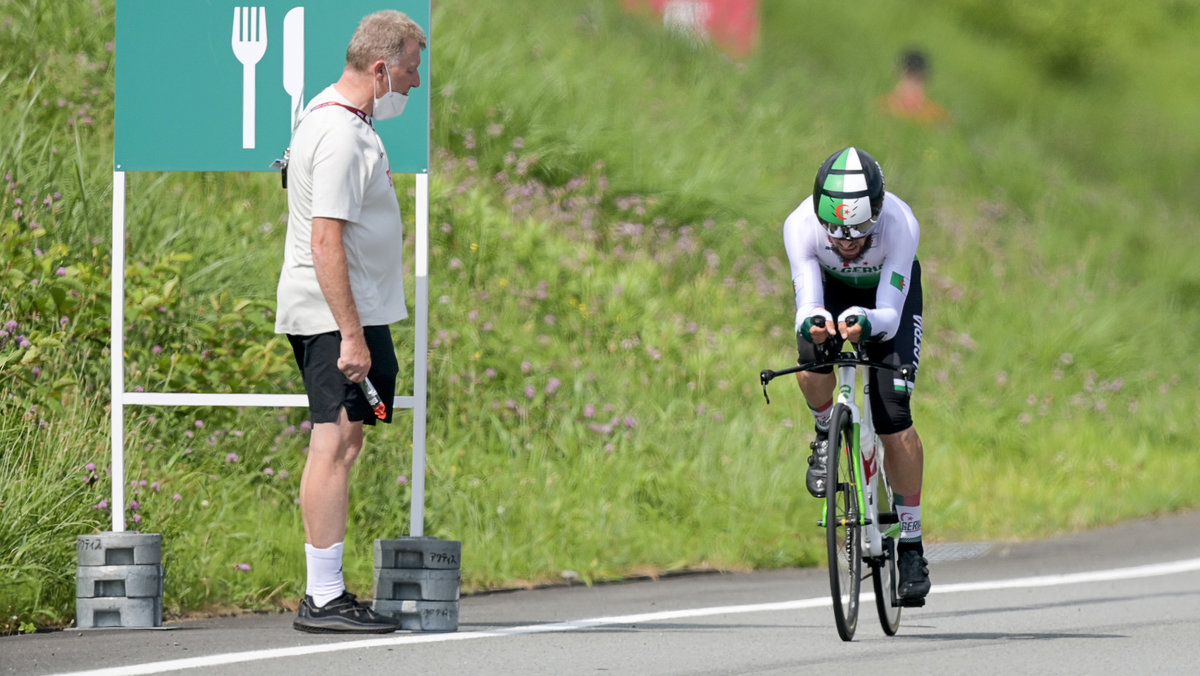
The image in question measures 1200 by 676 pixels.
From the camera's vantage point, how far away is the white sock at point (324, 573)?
6.21m

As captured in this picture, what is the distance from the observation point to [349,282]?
6062mm

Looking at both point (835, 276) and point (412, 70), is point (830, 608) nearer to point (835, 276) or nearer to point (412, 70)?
point (835, 276)

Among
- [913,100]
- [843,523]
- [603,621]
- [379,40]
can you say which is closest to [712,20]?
[913,100]

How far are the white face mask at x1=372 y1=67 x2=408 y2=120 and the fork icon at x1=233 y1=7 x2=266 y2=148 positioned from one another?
0.82 metres

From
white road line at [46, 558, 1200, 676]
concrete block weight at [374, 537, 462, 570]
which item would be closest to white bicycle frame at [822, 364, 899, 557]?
white road line at [46, 558, 1200, 676]

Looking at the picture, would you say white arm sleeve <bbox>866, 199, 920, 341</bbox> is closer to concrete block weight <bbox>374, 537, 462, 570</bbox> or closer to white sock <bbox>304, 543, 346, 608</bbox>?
concrete block weight <bbox>374, 537, 462, 570</bbox>

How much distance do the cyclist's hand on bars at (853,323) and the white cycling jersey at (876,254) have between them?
6.9 inches

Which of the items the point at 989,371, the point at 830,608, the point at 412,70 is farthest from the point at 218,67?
the point at 989,371

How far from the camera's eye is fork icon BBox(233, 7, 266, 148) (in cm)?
686

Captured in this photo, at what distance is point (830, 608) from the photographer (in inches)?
301

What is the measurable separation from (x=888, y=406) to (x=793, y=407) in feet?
18.1

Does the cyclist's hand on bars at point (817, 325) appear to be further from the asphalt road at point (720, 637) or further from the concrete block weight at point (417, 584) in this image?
the concrete block weight at point (417, 584)

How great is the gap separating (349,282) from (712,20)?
13.8 meters

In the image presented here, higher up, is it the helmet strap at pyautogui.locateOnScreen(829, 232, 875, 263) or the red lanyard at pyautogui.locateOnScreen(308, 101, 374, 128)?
the red lanyard at pyautogui.locateOnScreen(308, 101, 374, 128)
